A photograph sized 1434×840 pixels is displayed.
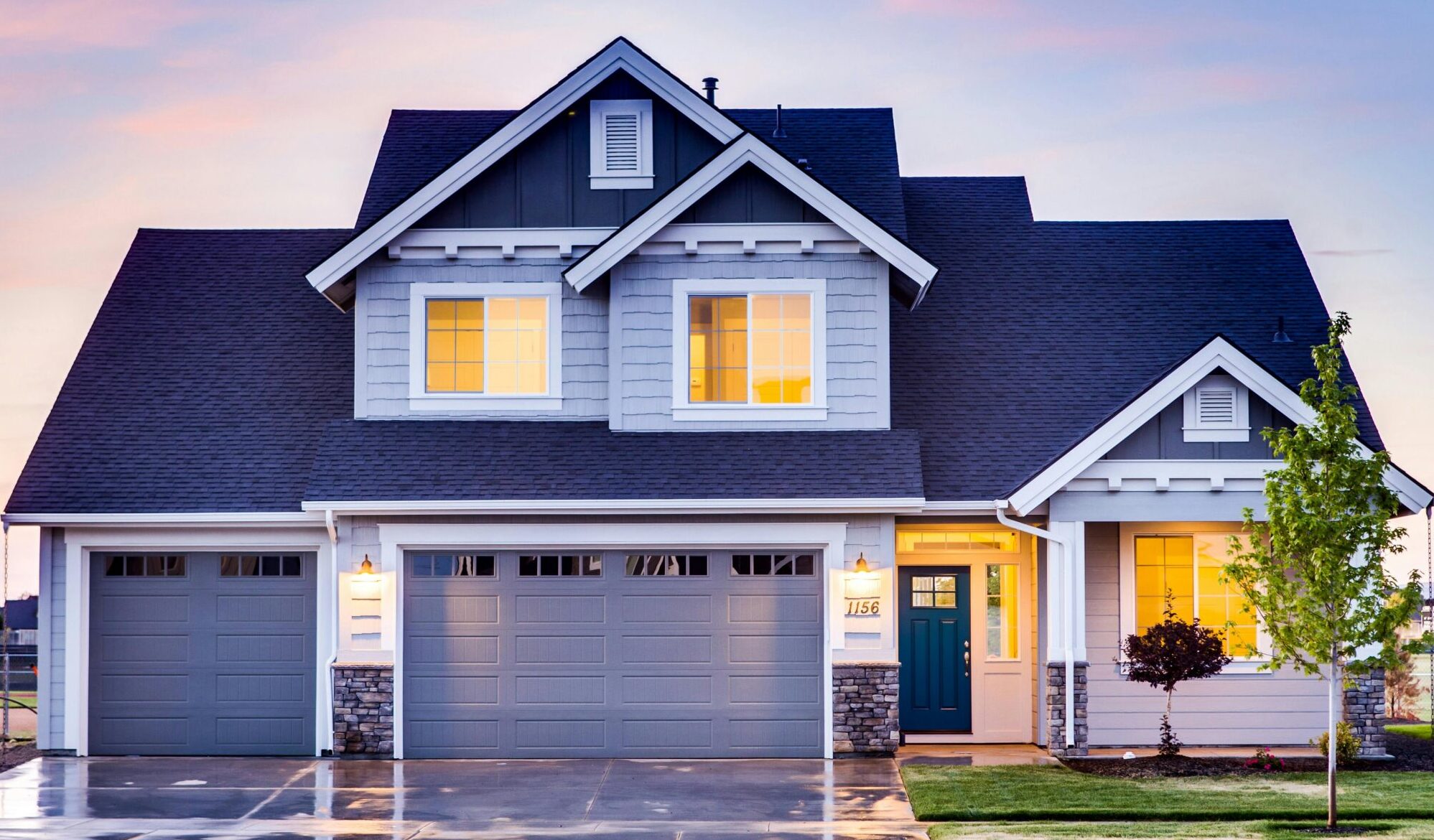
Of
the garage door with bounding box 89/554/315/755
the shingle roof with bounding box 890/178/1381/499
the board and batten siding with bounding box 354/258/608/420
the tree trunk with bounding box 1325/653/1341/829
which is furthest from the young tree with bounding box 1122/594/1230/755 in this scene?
the garage door with bounding box 89/554/315/755

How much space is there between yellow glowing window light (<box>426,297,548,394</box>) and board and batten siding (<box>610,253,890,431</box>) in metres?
0.99

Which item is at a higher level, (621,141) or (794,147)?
Answer: (794,147)

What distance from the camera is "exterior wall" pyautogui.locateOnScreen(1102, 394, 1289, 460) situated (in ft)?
51.1

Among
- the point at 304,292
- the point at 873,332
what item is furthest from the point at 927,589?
the point at 304,292

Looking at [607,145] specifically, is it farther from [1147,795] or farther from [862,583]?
[1147,795]

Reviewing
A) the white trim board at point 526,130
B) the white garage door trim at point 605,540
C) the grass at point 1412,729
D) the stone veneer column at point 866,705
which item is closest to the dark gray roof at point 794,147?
the white trim board at point 526,130

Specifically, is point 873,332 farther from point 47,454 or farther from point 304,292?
point 47,454

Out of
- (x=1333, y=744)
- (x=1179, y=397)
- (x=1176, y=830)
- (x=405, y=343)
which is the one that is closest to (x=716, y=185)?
(x=405, y=343)

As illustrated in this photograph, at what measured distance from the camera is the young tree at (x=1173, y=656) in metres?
15.2

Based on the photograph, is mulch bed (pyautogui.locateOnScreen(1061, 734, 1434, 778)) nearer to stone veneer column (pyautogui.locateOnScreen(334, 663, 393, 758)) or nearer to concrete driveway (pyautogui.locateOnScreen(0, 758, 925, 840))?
concrete driveway (pyautogui.locateOnScreen(0, 758, 925, 840))

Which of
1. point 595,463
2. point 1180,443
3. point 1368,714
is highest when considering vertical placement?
point 1180,443

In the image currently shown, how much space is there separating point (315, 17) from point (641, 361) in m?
6.97

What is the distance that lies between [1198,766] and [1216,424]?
345 centimetres

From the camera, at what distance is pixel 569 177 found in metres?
17.1
